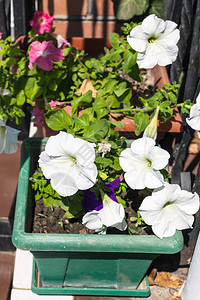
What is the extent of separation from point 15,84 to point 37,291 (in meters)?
0.73

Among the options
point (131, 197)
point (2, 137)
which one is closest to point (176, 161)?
point (131, 197)

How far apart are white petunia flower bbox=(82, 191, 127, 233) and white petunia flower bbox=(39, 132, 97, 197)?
0.12m

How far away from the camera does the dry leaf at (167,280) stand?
4.69 feet

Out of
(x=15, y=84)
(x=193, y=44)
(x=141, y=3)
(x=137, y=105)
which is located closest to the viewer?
(x=193, y=44)

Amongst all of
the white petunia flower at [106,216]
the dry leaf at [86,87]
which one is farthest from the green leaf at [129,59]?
the white petunia flower at [106,216]

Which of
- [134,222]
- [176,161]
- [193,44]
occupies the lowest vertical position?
[134,222]

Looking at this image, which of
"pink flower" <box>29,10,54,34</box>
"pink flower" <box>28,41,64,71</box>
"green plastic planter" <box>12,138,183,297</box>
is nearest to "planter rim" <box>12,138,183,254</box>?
"green plastic planter" <box>12,138,183,297</box>

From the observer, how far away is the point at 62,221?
1268mm

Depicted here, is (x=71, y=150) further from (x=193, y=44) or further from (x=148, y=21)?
(x=193, y=44)

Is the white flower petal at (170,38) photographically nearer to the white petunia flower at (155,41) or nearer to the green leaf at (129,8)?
the white petunia flower at (155,41)

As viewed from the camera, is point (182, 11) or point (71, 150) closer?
point (71, 150)

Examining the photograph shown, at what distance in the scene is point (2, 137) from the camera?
1.12m

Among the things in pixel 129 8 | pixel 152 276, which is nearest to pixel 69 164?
pixel 152 276

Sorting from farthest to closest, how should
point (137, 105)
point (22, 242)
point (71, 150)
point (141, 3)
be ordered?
point (141, 3) < point (137, 105) < point (22, 242) < point (71, 150)
